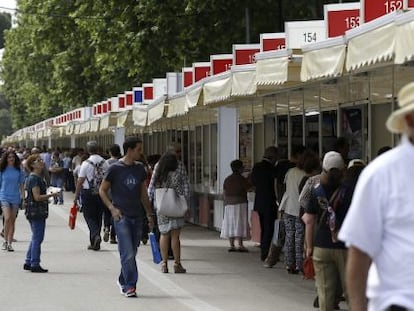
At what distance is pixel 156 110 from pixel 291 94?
10.6ft

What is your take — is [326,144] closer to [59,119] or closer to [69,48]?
[69,48]

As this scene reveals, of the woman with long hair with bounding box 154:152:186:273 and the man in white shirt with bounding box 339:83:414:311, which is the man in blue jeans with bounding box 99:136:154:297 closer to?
the woman with long hair with bounding box 154:152:186:273

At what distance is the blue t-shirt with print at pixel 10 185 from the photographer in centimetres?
1697

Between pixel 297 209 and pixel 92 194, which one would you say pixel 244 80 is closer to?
pixel 297 209

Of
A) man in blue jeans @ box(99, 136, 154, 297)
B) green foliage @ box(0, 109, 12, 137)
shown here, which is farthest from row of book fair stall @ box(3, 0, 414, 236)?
green foliage @ box(0, 109, 12, 137)

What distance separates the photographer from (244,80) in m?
13.4

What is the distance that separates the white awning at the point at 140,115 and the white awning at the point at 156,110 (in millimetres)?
460

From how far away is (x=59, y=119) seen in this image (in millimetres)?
56000

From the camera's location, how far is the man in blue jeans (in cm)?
1145

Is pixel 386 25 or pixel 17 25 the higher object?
pixel 17 25

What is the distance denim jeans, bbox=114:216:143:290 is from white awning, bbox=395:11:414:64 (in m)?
4.60

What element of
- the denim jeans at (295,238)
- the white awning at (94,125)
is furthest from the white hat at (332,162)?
the white awning at (94,125)

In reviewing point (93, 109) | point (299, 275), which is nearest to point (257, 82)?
point (299, 275)

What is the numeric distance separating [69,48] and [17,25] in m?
27.7
